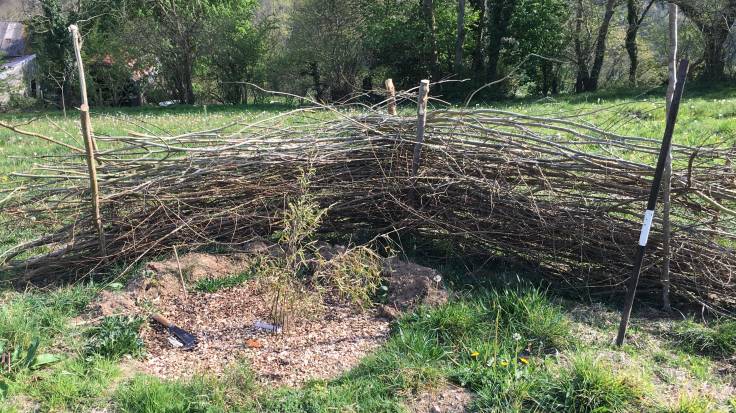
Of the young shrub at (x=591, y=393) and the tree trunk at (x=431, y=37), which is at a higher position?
the tree trunk at (x=431, y=37)

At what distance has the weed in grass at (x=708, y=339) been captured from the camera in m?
3.15

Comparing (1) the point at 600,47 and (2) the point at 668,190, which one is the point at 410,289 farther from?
(1) the point at 600,47

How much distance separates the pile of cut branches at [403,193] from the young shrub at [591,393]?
1.22 m

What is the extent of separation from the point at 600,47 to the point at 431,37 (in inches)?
247

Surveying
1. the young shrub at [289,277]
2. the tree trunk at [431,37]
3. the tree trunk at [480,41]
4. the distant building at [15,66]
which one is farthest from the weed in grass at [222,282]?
the tree trunk at [480,41]

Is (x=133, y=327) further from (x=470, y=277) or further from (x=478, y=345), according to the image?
(x=470, y=277)

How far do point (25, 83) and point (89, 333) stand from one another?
93.5 feet

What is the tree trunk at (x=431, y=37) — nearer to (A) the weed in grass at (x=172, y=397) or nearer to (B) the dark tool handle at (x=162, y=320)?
(B) the dark tool handle at (x=162, y=320)

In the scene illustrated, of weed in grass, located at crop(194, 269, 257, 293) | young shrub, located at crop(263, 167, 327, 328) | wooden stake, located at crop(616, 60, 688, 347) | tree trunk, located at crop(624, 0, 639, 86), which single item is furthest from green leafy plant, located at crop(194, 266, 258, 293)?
tree trunk, located at crop(624, 0, 639, 86)

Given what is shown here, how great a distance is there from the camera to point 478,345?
3074mm

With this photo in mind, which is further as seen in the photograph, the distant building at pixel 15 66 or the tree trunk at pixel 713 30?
the distant building at pixel 15 66

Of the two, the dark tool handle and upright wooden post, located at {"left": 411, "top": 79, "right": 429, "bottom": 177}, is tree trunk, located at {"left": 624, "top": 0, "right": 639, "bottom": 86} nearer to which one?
upright wooden post, located at {"left": 411, "top": 79, "right": 429, "bottom": 177}

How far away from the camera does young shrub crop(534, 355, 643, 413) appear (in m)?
2.60

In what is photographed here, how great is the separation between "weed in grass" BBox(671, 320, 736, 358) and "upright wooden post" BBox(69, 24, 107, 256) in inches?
159
